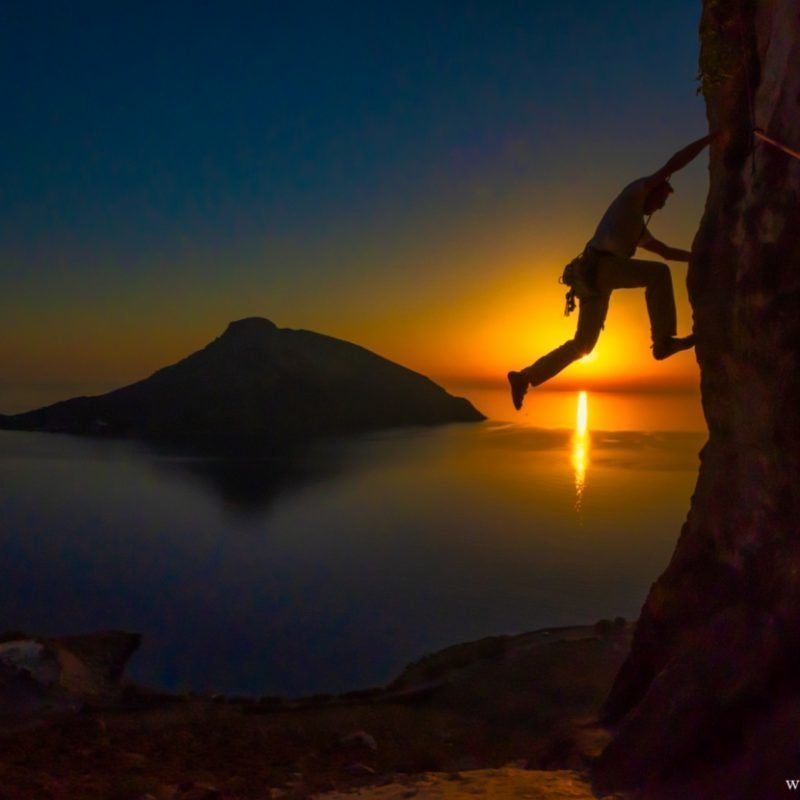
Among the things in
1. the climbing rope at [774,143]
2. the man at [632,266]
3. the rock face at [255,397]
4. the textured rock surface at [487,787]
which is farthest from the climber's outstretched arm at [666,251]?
the rock face at [255,397]

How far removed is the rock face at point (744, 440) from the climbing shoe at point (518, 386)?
175cm

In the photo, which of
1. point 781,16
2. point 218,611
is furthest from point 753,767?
point 218,611

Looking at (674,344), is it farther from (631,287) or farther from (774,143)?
(774,143)

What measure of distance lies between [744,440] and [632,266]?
1.82 metres

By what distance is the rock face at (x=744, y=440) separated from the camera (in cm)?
513

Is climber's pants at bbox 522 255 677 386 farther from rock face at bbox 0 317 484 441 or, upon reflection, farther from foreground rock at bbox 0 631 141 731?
rock face at bbox 0 317 484 441

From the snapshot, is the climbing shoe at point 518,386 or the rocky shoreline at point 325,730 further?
the rocky shoreline at point 325,730

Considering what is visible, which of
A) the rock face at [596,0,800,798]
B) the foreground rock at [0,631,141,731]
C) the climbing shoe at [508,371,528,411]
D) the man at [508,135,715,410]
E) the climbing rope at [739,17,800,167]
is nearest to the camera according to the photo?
the rock face at [596,0,800,798]

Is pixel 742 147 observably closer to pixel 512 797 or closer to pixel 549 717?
pixel 512 797

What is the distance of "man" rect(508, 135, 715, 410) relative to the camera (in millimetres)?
6258

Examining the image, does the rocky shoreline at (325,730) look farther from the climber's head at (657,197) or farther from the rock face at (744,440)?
the climber's head at (657,197)

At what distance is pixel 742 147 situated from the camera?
6.33 m

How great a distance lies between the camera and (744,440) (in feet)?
20.2

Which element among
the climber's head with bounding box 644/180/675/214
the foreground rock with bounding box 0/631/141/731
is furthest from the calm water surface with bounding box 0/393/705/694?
the climber's head with bounding box 644/180/675/214
